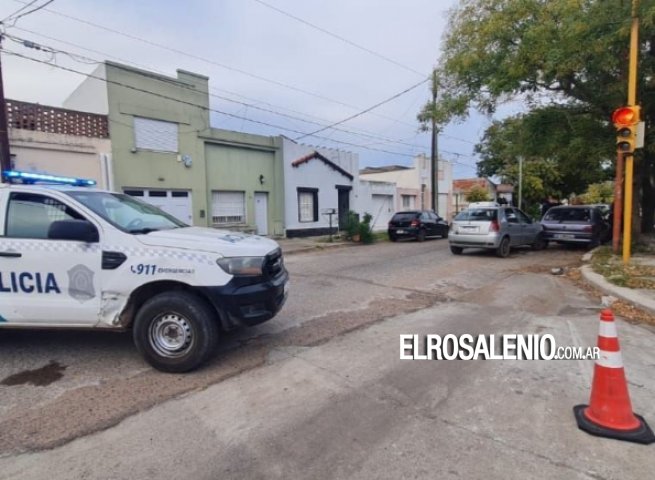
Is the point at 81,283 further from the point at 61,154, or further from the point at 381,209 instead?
the point at 381,209

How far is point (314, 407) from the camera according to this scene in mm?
3447

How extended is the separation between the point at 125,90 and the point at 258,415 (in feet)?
49.9

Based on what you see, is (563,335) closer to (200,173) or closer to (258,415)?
(258,415)

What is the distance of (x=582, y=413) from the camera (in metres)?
3.21

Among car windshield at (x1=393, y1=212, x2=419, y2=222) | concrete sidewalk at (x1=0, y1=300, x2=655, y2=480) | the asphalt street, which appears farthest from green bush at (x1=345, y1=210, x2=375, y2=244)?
concrete sidewalk at (x1=0, y1=300, x2=655, y2=480)

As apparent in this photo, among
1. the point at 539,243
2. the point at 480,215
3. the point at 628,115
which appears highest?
the point at 628,115

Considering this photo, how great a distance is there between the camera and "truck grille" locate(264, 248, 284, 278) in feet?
14.3

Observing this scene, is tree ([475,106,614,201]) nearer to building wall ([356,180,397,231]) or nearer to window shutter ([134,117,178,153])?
building wall ([356,180,397,231])

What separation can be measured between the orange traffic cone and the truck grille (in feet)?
9.83

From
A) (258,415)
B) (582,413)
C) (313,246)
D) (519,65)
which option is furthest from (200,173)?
(582,413)

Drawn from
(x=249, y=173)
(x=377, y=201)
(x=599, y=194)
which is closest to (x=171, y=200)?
(x=249, y=173)

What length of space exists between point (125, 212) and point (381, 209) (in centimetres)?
2369

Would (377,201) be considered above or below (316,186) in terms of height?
below

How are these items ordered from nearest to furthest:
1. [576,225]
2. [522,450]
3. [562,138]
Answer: [522,450], [562,138], [576,225]
